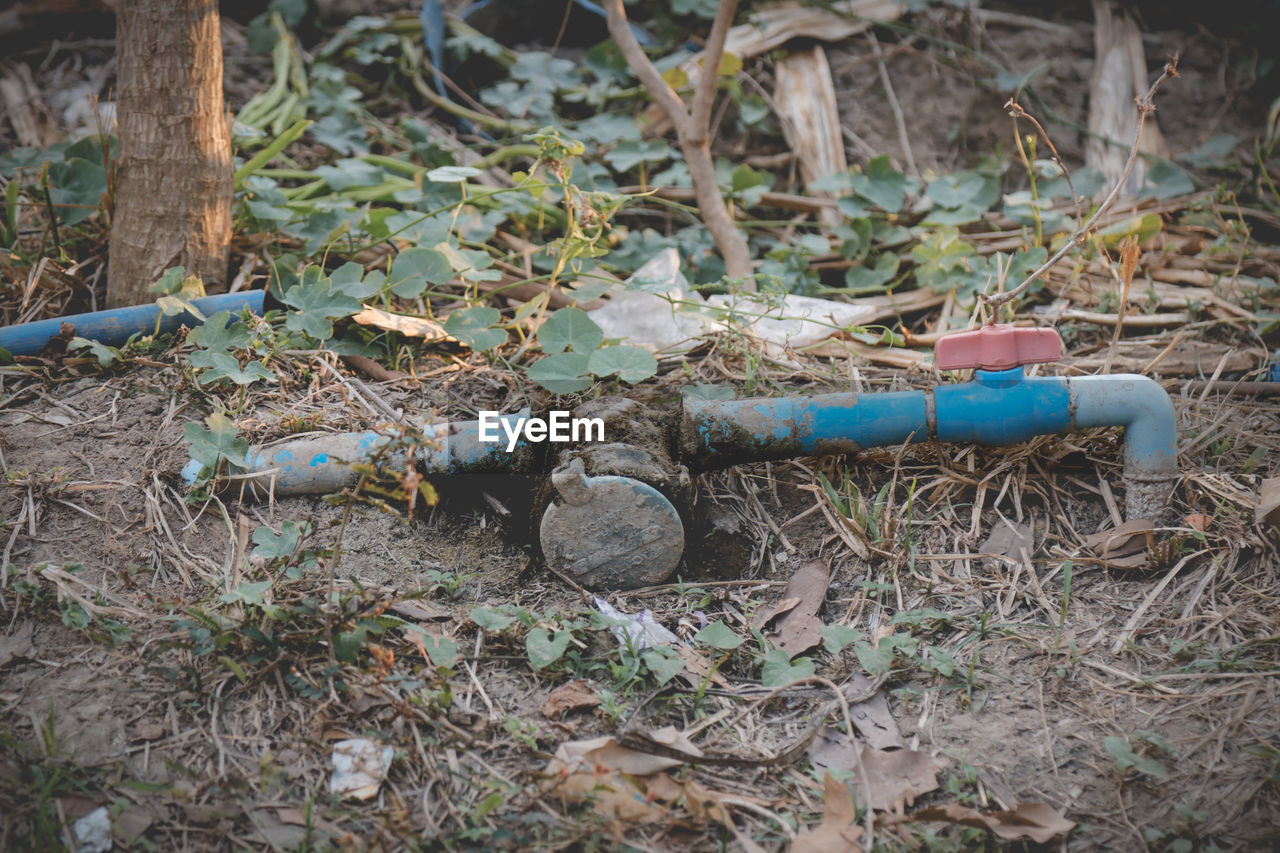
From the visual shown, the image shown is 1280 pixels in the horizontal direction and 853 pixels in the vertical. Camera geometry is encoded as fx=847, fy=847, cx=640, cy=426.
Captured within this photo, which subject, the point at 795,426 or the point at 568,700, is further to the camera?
the point at 795,426

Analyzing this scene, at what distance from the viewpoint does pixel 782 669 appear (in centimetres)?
A: 149

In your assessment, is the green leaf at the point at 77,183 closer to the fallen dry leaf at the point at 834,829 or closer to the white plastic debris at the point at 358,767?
the white plastic debris at the point at 358,767

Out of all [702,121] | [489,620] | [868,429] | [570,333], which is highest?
[702,121]

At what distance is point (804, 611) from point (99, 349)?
1.69m

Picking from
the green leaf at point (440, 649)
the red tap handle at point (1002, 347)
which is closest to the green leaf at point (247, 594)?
the green leaf at point (440, 649)

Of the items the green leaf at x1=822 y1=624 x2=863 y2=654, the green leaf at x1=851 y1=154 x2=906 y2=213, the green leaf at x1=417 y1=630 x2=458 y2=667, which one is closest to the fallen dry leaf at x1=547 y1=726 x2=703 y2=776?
the green leaf at x1=417 y1=630 x2=458 y2=667

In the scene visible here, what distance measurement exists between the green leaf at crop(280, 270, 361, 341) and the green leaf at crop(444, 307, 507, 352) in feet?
0.75

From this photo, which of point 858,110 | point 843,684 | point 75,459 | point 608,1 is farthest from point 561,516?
point 858,110

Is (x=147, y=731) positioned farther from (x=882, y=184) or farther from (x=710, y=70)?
(x=882, y=184)

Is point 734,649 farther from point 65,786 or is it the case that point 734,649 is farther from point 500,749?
point 65,786

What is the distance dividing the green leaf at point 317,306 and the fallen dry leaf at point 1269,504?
77.2 inches

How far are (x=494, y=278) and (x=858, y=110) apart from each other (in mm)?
1879

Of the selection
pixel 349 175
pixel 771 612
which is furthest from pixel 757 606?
pixel 349 175

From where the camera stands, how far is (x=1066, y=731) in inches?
53.6
